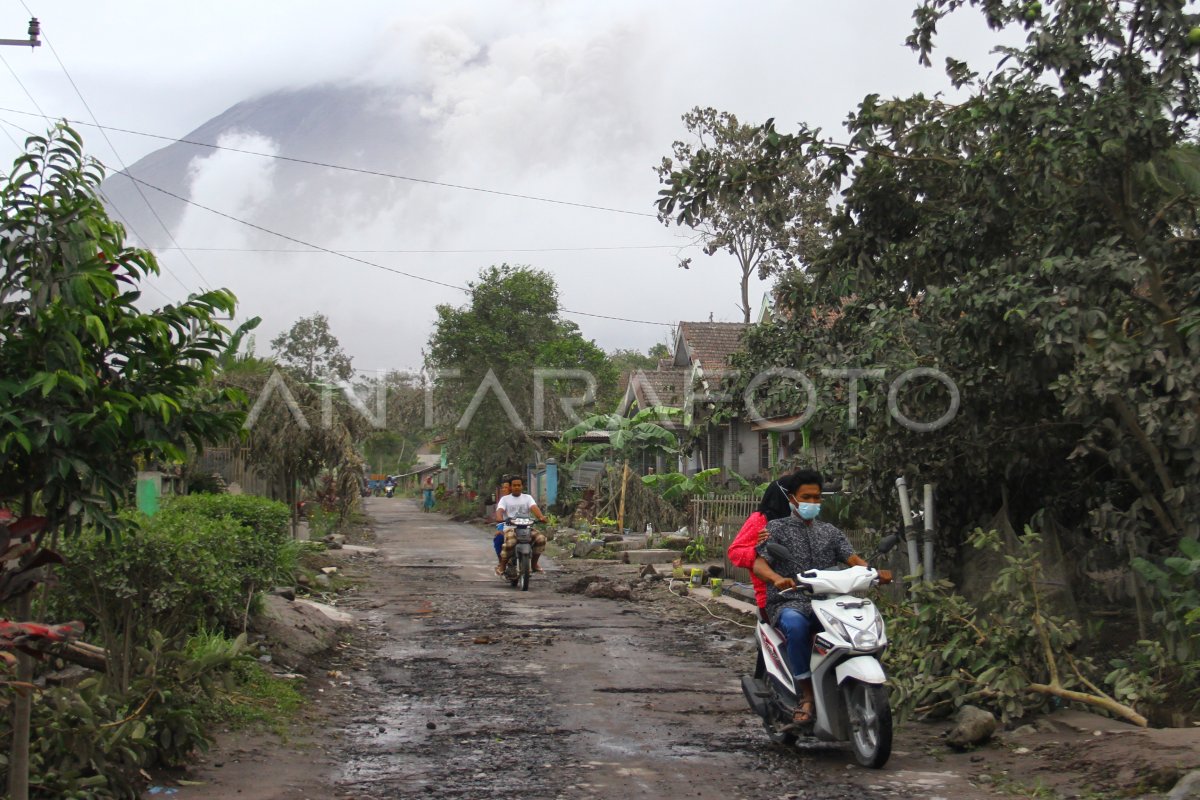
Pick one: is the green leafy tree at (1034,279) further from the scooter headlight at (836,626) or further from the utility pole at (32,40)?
the utility pole at (32,40)

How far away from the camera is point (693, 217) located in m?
10.3

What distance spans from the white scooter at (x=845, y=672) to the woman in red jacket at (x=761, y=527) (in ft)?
1.31

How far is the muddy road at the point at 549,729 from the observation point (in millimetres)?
6227

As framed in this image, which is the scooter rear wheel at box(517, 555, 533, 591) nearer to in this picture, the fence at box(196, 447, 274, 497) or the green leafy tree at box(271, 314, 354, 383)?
the fence at box(196, 447, 274, 497)

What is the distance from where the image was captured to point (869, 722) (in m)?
6.50

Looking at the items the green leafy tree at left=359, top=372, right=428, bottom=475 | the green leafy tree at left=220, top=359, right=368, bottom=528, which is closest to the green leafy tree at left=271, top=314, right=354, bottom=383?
the green leafy tree at left=359, top=372, right=428, bottom=475

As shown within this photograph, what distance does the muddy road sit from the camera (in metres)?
6.23

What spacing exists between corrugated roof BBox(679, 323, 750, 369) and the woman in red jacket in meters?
27.3

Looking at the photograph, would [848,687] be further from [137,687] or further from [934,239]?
[934,239]

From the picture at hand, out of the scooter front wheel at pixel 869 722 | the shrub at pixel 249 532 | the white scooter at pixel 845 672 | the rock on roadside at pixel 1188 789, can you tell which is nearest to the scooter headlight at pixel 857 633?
the white scooter at pixel 845 672

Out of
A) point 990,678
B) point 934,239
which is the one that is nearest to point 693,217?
point 934,239

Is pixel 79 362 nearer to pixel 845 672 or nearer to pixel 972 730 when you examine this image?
pixel 845 672

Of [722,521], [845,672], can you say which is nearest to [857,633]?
[845,672]

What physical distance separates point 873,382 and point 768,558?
344 cm
